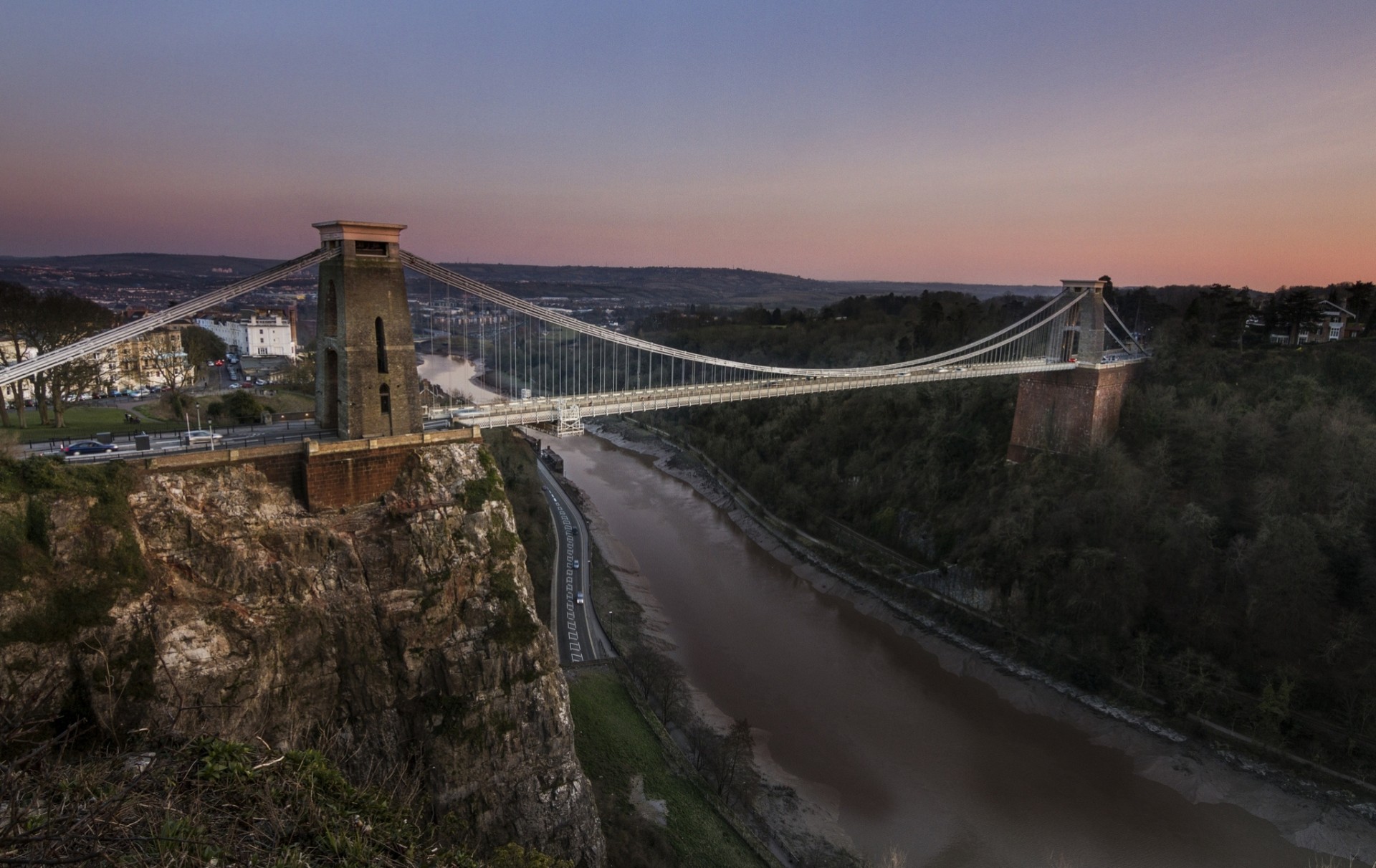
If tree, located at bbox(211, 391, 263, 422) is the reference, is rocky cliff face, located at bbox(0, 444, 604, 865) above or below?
below

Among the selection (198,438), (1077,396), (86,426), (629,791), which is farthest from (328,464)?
(1077,396)

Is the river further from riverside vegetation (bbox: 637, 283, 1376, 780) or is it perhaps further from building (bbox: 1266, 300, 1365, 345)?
building (bbox: 1266, 300, 1365, 345)

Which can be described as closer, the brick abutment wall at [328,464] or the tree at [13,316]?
the brick abutment wall at [328,464]

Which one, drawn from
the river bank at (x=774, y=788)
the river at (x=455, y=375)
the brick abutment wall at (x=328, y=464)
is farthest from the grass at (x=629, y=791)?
the river at (x=455, y=375)

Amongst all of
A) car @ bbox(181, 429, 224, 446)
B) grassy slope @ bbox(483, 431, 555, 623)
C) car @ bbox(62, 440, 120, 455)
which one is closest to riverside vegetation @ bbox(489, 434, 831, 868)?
grassy slope @ bbox(483, 431, 555, 623)

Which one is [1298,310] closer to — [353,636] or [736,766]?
[736,766]

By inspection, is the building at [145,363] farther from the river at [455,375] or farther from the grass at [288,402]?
the river at [455,375]

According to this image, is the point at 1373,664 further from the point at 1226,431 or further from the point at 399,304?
the point at 399,304
